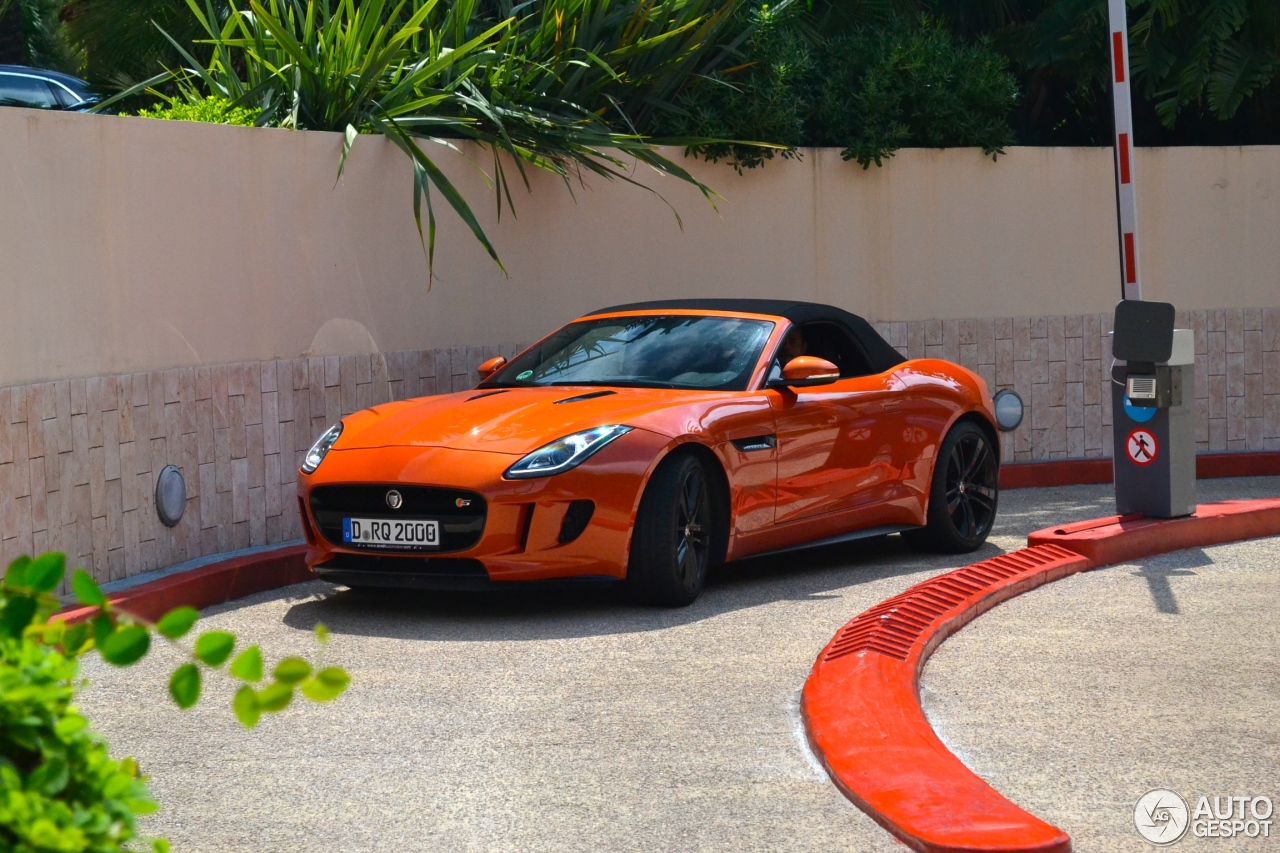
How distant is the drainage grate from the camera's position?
239 inches

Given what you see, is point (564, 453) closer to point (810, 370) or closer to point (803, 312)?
point (810, 370)

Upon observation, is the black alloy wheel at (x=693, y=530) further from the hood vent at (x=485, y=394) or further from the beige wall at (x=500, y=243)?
the beige wall at (x=500, y=243)

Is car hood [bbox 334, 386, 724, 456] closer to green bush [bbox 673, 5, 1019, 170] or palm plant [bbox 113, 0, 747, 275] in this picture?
palm plant [bbox 113, 0, 747, 275]

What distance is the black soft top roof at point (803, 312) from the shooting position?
848cm

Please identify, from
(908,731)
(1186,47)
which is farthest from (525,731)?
(1186,47)

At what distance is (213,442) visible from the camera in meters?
8.31

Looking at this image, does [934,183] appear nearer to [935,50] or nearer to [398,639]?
[935,50]

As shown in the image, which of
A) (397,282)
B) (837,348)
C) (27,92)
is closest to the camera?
(837,348)

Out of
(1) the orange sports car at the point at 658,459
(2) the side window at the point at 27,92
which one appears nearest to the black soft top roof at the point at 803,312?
(1) the orange sports car at the point at 658,459

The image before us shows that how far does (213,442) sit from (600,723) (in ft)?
12.0

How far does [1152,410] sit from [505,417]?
3.24 m

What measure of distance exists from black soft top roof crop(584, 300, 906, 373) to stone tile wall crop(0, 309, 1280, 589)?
1649mm

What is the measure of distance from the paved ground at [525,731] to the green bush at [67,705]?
7.32 feet

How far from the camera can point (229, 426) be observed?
8438 millimetres
